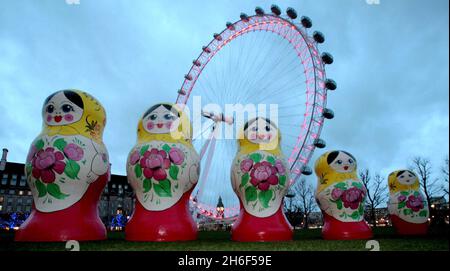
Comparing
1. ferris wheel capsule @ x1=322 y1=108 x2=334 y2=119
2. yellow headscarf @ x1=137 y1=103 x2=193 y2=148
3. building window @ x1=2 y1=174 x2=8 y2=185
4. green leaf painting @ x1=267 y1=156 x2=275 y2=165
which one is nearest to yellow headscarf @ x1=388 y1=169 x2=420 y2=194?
green leaf painting @ x1=267 y1=156 x2=275 y2=165

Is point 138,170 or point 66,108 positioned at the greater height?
point 66,108

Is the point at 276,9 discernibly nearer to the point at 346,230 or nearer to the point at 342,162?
the point at 342,162

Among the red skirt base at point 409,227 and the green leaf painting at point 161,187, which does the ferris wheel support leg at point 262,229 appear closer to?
the green leaf painting at point 161,187

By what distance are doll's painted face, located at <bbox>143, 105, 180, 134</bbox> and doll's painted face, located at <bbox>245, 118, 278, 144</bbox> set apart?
1780 millimetres

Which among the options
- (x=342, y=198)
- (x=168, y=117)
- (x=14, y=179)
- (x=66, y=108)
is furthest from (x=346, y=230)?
(x=14, y=179)

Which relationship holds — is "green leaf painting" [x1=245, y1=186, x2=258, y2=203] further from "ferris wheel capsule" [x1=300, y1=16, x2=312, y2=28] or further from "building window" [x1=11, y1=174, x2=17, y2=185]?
"building window" [x1=11, y1=174, x2=17, y2=185]

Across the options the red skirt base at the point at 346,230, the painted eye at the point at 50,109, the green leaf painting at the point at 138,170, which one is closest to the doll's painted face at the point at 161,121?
the green leaf painting at the point at 138,170

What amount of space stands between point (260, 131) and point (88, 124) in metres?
3.89

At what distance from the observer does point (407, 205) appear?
10.0 m

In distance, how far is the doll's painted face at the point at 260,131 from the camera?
802 centimetres

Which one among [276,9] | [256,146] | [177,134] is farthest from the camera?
[276,9]

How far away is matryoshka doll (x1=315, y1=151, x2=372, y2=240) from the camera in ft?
26.3

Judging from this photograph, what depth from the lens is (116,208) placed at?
42.2 metres

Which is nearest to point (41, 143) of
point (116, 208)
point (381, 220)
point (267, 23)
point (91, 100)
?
point (91, 100)
